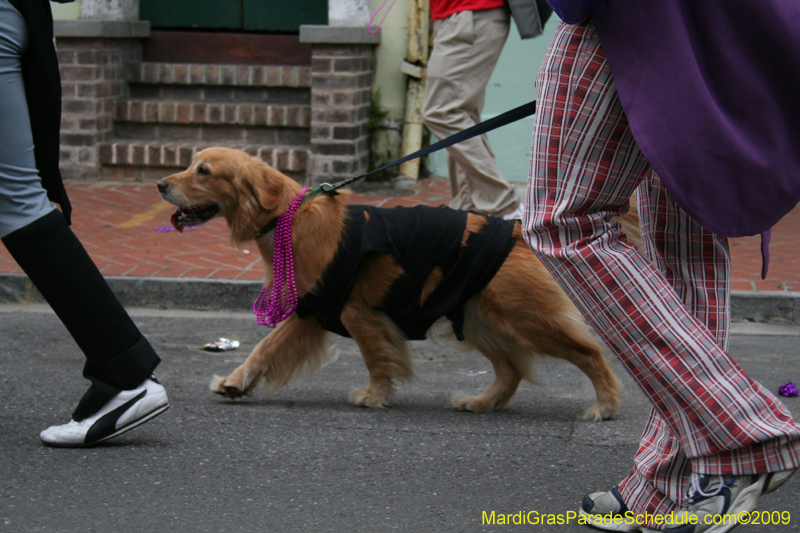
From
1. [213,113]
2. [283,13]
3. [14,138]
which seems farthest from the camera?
[283,13]

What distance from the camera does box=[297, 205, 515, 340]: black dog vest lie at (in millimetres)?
3201

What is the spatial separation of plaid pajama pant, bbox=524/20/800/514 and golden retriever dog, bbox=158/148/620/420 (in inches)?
45.3

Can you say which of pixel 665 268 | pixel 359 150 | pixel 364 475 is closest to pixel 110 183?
pixel 359 150

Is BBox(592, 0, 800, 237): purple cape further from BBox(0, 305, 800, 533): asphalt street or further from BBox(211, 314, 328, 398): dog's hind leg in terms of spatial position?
BBox(211, 314, 328, 398): dog's hind leg

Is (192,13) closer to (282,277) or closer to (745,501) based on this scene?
(282,277)

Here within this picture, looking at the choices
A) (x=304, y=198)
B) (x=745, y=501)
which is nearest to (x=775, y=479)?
(x=745, y=501)

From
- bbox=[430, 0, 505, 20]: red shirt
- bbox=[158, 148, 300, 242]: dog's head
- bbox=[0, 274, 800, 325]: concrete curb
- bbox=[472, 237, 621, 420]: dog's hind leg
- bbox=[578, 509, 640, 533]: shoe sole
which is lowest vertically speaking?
bbox=[0, 274, 800, 325]: concrete curb

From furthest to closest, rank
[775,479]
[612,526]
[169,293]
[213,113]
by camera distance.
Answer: [213,113], [169,293], [612,526], [775,479]

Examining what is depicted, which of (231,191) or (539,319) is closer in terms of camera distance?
(539,319)

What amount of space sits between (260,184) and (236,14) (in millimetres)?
5308

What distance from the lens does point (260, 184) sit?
333 centimetres

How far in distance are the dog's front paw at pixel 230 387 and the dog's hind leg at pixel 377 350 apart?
0.41m

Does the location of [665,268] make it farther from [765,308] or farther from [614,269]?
[765,308]

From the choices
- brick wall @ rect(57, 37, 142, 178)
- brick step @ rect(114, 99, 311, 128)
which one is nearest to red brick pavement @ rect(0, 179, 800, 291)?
brick wall @ rect(57, 37, 142, 178)
